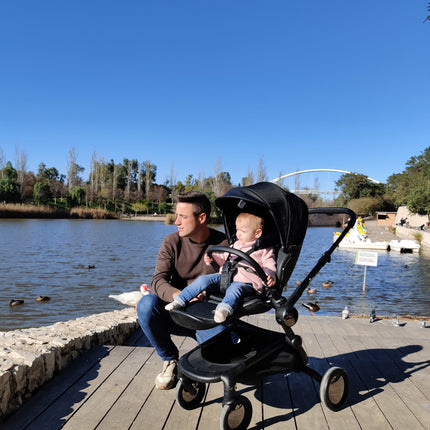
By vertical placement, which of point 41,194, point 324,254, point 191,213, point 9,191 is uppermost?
point 9,191

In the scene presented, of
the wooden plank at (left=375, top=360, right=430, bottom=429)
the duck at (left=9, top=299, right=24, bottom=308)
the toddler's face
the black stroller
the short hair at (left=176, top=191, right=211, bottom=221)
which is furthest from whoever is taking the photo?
the duck at (left=9, top=299, right=24, bottom=308)

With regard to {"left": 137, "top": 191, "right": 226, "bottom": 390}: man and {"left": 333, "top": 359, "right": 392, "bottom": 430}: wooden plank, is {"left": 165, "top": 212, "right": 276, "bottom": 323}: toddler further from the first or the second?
{"left": 333, "top": 359, "right": 392, "bottom": 430}: wooden plank

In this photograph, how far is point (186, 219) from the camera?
2.99 m

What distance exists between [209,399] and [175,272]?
36.6 inches

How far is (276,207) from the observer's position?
2.71 m

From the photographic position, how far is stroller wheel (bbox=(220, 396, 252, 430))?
7.19ft

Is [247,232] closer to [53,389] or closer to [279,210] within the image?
[279,210]

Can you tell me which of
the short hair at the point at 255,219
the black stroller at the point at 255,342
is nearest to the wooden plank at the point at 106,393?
the black stroller at the point at 255,342

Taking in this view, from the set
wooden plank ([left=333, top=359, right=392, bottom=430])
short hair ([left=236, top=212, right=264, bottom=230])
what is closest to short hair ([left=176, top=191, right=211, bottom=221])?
short hair ([left=236, top=212, right=264, bottom=230])

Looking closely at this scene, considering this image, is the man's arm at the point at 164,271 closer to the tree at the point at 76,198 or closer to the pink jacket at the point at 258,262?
the pink jacket at the point at 258,262

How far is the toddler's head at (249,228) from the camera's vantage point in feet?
9.19

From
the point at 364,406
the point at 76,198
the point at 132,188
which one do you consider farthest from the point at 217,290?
the point at 132,188

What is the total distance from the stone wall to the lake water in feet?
19.6

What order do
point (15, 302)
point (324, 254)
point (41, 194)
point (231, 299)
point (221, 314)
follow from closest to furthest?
point (221, 314)
point (231, 299)
point (324, 254)
point (15, 302)
point (41, 194)
